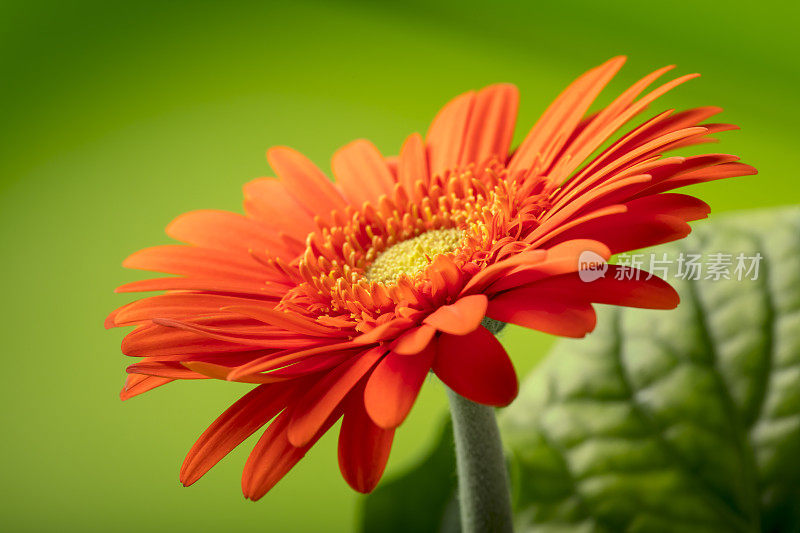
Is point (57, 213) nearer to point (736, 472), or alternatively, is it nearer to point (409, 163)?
point (409, 163)

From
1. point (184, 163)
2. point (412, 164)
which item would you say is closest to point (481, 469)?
point (412, 164)

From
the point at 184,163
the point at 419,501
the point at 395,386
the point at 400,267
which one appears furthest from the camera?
the point at 184,163

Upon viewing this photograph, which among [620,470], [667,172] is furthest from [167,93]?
[667,172]

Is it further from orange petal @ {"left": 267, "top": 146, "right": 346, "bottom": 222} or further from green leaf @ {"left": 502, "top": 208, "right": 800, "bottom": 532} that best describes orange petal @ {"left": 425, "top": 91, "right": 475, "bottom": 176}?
green leaf @ {"left": 502, "top": 208, "right": 800, "bottom": 532}

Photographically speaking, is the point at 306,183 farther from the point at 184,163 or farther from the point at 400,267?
the point at 184,163

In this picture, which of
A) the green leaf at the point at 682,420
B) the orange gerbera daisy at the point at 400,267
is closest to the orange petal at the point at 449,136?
the orange gerbera daisy at the point at 400,267
